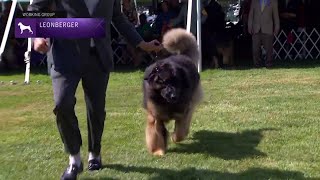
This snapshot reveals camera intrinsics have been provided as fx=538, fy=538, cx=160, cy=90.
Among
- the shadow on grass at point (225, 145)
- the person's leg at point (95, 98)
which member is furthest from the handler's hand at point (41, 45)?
the shadow on grass at point (225, 145)

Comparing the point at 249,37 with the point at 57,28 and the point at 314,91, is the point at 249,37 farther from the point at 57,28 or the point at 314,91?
the point at 57,28

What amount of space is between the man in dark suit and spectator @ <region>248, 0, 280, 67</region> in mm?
7885

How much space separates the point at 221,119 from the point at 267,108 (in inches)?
35.8

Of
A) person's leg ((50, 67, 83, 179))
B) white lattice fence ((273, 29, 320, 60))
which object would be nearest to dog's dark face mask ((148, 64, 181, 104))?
person's leg ((50, 67, 83, 179))

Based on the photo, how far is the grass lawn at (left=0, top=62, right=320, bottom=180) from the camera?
15.6ft

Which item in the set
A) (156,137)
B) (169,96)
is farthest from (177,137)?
(169,96)

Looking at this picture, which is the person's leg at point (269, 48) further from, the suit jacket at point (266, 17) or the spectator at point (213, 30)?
the spectator at point (213, 30)

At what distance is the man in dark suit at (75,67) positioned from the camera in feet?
13.6

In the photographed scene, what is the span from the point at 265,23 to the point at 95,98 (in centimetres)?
822

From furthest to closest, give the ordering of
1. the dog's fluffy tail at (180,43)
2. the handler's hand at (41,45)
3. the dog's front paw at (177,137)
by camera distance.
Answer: the dog's fluffy tail at (180,43)
the dog's front paw at (177,137)
the handler's hand at (41,45)

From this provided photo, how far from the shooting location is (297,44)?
1368cm

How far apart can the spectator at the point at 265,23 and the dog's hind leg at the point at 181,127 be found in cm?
690

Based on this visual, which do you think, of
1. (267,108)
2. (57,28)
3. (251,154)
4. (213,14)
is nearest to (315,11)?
(213,14)

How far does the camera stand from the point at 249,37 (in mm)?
14156
